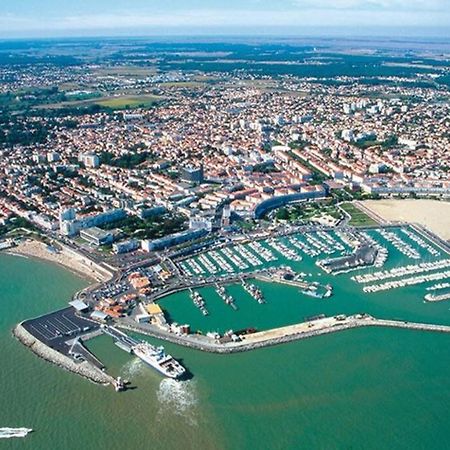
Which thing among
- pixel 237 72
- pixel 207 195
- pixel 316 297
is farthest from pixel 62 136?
pixel 237 72

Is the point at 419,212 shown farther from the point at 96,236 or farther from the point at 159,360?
the point at 159,360

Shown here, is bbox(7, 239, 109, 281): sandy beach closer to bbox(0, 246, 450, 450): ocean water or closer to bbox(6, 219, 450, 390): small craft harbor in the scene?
bbox(6, 219, 450, 390): small craft harbor

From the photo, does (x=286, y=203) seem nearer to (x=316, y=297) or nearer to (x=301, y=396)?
(x=316, y=297)

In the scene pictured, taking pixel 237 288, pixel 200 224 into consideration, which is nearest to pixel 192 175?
pixel 200 224

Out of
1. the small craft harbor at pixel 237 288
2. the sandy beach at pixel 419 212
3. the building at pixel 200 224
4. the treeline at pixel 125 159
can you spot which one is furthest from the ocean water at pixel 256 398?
the treeline at pixel 125 159

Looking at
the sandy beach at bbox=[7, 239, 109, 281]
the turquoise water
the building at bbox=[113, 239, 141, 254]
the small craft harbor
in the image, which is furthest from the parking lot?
the building at bbox=[113, 239, 141, 254]

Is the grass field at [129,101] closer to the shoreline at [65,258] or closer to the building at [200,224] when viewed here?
the building at [200,224]
